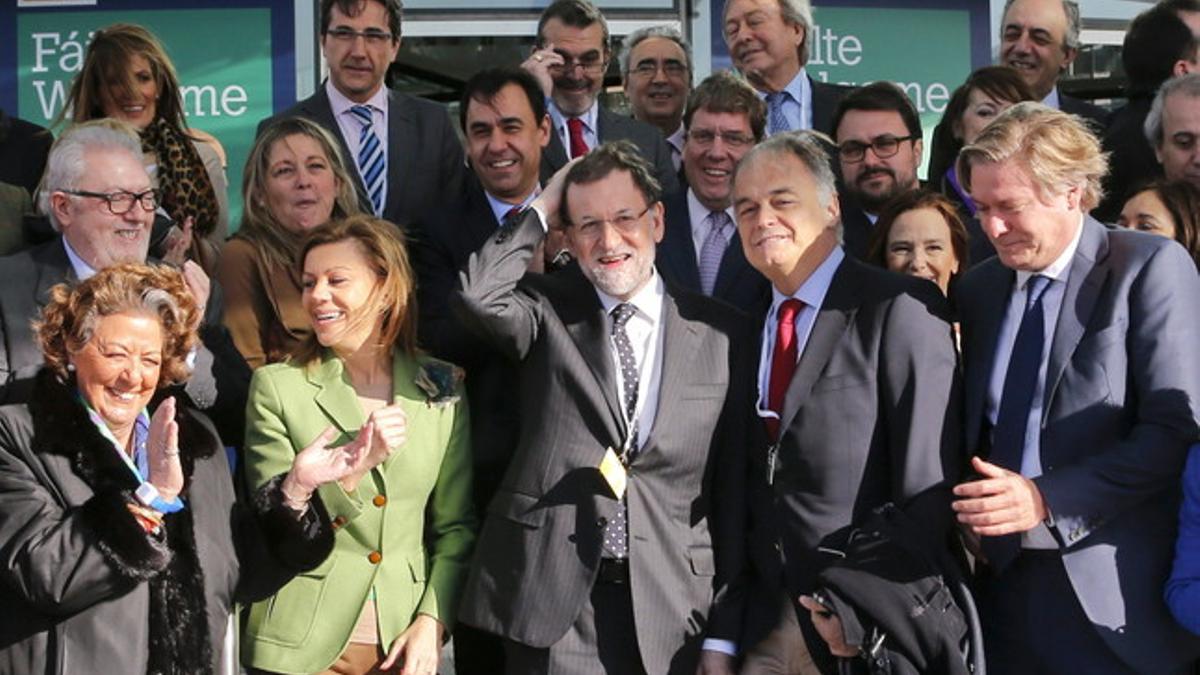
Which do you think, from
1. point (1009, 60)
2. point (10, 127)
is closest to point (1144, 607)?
point (1009, 60)

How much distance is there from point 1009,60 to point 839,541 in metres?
3.37

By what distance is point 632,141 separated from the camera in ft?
22.2

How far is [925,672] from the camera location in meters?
4.25

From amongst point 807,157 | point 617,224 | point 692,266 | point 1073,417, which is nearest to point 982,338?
point 1073,417

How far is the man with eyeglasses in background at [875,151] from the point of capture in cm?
602

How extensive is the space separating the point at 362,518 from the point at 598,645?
73 centimetres

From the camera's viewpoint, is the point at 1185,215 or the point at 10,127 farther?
the point at 10,127

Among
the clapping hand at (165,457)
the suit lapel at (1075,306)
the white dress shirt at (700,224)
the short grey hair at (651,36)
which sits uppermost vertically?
the short grey hair at (651,36)

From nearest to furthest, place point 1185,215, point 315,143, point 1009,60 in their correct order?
point 1185,215 < point 315,143 < point 1009,60

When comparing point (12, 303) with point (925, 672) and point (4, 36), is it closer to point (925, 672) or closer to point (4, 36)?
point (925, 672)

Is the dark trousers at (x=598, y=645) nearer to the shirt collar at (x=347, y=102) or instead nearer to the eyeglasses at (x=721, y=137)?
the eyeglasses at (x=721, y=137)

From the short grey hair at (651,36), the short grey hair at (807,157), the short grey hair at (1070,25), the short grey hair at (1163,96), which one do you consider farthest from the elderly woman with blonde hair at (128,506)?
the short grey hair at (1070,25)

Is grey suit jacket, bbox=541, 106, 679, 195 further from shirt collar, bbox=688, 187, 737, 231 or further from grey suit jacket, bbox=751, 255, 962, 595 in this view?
Result: grey suit jacket, bbox=751, 255, 962, 595

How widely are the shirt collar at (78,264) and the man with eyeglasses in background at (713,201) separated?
5.53 feet
